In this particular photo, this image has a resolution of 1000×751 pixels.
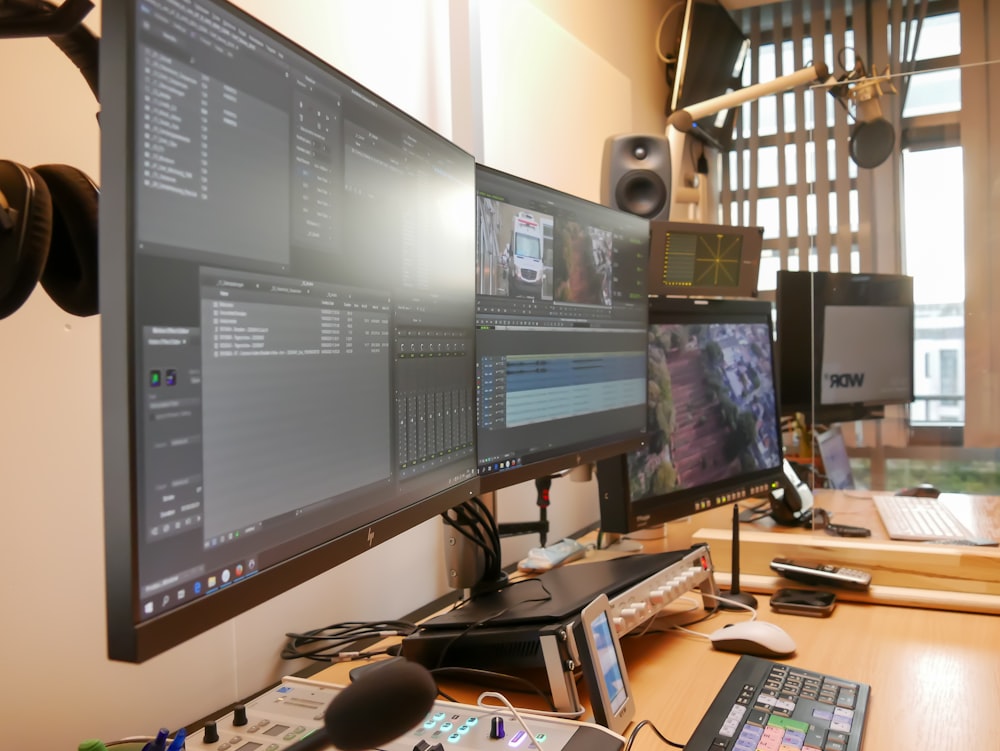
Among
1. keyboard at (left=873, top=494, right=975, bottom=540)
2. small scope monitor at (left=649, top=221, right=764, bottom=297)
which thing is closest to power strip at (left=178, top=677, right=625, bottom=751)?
small scope monitor at (left=649, top=221, right=764, bottom=297)

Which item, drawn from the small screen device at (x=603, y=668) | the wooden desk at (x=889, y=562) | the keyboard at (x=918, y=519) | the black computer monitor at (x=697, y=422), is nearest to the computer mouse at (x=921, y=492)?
the keyboard at (x=918, y=519)

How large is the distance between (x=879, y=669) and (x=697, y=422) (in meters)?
0.51

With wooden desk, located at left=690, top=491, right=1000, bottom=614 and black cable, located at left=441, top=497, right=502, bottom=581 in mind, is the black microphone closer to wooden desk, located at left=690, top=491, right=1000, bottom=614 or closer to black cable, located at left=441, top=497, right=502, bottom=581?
black cable, located at left=441, top=497, right=502, bottom=581

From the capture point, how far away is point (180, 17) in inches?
21.7

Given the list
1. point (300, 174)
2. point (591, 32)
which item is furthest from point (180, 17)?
point (591, 32)

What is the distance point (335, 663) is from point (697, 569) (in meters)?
0.56

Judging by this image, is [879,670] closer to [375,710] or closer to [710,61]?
[375,710]

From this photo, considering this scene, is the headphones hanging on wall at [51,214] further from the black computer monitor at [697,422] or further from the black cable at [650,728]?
the black computer monitor at [697,422]

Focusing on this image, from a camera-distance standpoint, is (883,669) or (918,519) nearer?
(883,669)

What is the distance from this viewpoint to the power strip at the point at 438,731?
30.1 inches

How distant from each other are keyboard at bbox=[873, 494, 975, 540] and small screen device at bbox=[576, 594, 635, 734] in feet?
3.20

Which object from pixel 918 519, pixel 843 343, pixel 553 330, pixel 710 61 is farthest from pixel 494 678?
pixel 710 61

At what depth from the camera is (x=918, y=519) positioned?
182 cm

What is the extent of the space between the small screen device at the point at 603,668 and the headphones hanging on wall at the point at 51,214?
59 centimetres
